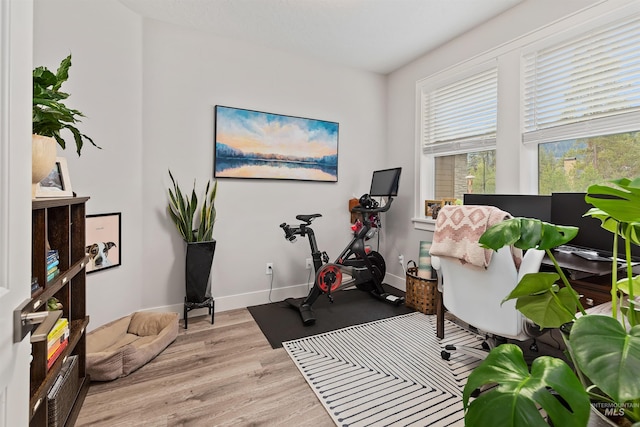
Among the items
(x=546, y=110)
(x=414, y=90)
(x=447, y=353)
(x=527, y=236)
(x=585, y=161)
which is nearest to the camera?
(x=527, y=236)

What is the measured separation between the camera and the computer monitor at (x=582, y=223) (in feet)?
5.70

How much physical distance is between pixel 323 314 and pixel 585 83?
2.72m

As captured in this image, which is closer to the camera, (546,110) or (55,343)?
(55,343)

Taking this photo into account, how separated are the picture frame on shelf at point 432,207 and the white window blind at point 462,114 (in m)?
0.56

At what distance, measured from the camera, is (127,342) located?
222 cm

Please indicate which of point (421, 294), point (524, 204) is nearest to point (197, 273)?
point (421, 294)

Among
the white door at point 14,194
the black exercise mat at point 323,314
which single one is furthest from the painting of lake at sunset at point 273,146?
the white door at point 14,194

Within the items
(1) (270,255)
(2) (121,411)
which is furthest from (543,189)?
(2) (121,411)

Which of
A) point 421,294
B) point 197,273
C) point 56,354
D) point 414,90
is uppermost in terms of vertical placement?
point 414,90

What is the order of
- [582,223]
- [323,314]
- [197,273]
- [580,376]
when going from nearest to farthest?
[580,376] < [582,223] < [197,273] < [323,314]

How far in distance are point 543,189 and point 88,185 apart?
3.48m

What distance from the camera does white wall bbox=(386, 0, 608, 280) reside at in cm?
229

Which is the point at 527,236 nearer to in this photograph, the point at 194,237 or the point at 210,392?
the point at 210,392

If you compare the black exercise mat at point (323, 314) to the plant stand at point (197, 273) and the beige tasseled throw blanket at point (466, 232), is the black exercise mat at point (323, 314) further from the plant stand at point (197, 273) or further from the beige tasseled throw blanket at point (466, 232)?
the beige tasseled throw blanket at point (466, 232)
